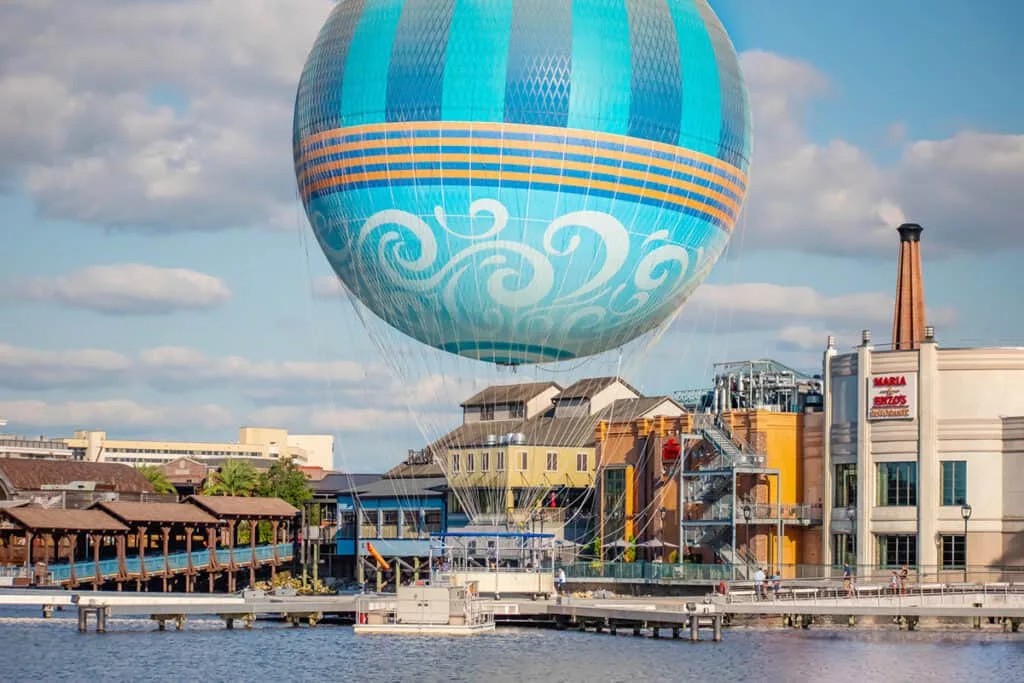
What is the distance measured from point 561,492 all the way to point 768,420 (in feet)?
64.2

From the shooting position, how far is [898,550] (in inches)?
3159

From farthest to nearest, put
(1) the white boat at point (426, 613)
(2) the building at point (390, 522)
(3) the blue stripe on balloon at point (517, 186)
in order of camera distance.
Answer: (2) the building at point (390, 522) < (1) the white boat at point (426, 613) < (3) the blue stripe on balloon at point (517, 186)

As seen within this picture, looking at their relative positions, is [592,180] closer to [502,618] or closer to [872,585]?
[502,618]

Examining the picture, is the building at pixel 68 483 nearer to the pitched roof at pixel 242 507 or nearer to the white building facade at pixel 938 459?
the pitched roof at pixel 242 507

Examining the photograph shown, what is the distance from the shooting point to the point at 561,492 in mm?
102188

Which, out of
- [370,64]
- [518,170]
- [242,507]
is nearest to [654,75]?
[518,170]

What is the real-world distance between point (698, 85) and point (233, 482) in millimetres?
80665

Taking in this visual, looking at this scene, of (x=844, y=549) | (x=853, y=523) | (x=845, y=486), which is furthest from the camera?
(x=845, y=486)

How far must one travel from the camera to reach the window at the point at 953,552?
78.6 meters

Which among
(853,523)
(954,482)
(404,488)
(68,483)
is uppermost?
(954,482)

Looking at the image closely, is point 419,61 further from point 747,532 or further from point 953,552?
point 747,532

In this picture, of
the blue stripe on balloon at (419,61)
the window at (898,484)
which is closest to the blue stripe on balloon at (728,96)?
the blue stripe on balloon at (419,61)

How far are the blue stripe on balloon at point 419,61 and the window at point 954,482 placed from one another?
3482 cm

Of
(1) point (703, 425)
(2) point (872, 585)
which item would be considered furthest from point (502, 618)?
(1) point (703, 425)
